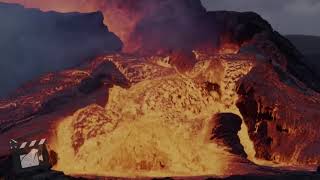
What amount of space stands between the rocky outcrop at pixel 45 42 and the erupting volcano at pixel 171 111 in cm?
93

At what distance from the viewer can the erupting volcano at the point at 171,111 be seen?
17.0 m

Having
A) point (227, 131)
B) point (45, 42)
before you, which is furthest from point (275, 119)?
point (45, 42)

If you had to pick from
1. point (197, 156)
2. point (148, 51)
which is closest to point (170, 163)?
point (197, 156)

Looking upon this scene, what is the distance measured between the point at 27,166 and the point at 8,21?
761 cm

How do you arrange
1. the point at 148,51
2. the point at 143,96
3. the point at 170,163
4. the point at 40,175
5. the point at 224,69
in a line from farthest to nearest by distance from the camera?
1. the point at 148,51
2. the point at 224,69
3. the point at 143,96
4. the point at 170,163
5. the point at 40,175

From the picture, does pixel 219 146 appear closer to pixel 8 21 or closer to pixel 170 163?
pixel 170 163

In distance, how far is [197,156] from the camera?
17203mm

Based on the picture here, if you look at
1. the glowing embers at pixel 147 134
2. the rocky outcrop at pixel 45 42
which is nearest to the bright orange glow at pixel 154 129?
the glowing embers at pixel 147 134

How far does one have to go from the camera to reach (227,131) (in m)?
18.2

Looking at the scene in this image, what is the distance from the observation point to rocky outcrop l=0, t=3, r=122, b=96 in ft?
69.7

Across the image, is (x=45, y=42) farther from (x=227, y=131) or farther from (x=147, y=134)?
(x=227, y=131)

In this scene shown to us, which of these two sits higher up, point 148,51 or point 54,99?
point 148,51

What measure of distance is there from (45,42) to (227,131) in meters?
6.59

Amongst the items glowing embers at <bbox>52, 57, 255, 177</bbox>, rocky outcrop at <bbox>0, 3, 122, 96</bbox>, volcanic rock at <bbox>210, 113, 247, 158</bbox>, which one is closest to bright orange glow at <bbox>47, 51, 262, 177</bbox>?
→ glowing embers at <bbox>52, 57, 255, 177</bbox>
